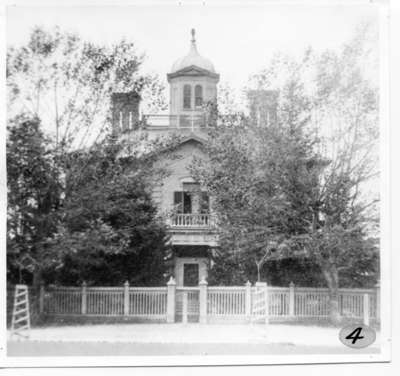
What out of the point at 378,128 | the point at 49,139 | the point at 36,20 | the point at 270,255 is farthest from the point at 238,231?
the point at 36,20

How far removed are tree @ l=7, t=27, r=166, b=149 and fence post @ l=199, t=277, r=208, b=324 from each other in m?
2.56

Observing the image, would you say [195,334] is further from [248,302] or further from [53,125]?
[53,125]

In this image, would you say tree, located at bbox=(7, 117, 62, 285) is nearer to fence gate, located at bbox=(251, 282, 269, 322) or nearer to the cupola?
the cupola

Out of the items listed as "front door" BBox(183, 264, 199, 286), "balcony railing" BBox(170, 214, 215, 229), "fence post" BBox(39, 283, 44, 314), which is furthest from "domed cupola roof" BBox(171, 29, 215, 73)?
"fence post" BBox(39, 283, 44, 314)

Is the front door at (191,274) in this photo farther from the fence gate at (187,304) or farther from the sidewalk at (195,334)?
the sidewalk at (195,334)

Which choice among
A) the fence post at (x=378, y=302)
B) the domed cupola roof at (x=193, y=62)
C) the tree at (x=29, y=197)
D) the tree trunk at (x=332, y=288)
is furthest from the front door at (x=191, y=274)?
the domed cupola roof at (x=193, y=62)

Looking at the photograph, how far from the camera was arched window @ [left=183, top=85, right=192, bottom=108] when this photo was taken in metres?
7.54

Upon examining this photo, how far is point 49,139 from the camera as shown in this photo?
745 centimetres

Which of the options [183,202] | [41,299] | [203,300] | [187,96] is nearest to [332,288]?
Answer: [203,300]

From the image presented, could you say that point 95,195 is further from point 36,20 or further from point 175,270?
point 36,20

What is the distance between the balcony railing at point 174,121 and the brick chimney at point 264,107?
0.80m

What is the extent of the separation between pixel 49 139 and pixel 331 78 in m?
3.99

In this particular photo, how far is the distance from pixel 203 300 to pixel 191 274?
41 cm

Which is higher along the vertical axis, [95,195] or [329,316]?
[95,195]
